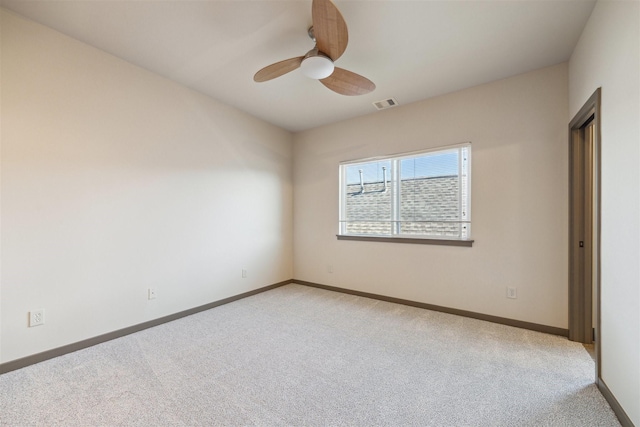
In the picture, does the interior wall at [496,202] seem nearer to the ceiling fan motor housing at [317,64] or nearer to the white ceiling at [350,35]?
the white ceiling at [350,35]

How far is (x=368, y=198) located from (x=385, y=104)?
1.29 metres

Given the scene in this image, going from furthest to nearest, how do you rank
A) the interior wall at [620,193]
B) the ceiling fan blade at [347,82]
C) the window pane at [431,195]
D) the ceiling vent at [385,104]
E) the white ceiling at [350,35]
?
the ceiling vent at [385,104] < the window pane at [431,195] < the ceiling fan blade at [347,82] < the white ceiling at [350,35] < the interior wall at [620,193]

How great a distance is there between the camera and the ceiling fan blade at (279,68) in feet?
6.97

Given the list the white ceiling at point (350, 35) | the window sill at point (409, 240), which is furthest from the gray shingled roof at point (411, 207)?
the white ceiling at point (350, 35)

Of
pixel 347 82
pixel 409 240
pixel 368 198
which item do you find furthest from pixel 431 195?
pixel 347 82

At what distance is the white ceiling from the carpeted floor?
2.60 meters

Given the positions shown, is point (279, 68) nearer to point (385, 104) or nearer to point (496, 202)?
point (385, 104)

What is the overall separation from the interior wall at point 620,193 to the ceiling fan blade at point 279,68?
1952 mm

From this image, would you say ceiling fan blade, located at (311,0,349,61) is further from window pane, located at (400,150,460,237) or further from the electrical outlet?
the electrical outlet

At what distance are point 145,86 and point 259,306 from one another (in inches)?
109

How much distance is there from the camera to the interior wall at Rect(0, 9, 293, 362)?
2.06 metres

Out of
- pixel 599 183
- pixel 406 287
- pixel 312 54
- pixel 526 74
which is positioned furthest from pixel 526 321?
pixel 312 54

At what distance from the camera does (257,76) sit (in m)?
2.35

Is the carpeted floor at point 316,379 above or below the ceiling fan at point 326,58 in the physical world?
below
